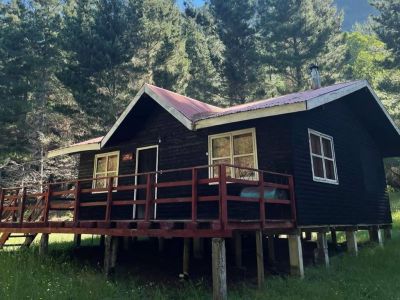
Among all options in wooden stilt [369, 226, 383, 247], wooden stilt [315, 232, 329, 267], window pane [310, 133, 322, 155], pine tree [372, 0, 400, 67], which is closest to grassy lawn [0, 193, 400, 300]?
wooden stilt [315, 232, 329, 267]

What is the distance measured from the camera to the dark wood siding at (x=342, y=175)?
36.3 ft

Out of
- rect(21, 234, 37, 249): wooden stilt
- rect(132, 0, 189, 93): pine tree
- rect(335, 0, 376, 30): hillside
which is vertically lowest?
rect(21, 234, 37, 249): wooden stilt

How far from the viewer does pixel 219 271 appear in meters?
7.71

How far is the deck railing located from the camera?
27.8 feet

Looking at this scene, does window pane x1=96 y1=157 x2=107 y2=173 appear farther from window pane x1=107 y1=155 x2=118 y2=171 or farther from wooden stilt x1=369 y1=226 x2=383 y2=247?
wooden stilt x1=369 y1=226 x2=383 y2=247

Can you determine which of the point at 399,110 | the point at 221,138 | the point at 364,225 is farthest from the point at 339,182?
the point at 399,110

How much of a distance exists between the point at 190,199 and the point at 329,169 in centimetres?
610

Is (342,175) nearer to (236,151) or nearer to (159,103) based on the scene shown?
(236,151)

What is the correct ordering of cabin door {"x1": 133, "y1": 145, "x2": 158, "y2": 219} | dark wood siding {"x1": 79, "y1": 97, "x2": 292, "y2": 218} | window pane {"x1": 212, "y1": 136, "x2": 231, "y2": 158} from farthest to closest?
cabin door {"x1": 133, "y1": 145, "x2": 158, "y2": 219} < window pane {"x1": 212, "y1": 136, "x2": 231, "y2": 158} < dark wood siding {"x1": 79, "y1": 97, "x2": 292, "y2": 218}

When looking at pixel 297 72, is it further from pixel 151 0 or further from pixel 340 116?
pixel 340 116

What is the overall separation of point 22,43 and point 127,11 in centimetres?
874

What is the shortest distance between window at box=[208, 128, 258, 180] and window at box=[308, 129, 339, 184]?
182 cm

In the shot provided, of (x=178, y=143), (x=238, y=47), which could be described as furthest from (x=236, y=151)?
(x=238, y=47)

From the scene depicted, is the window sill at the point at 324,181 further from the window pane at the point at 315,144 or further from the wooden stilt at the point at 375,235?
the wooden stilt at the point at 375,235
